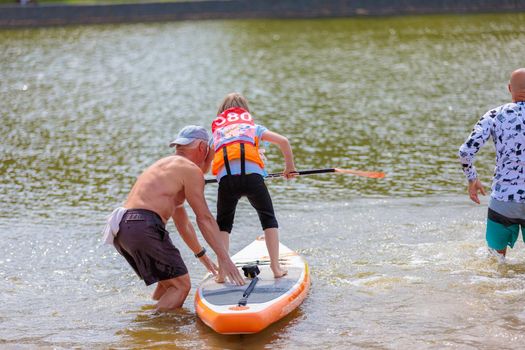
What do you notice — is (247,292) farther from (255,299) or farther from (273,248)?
(273,248)

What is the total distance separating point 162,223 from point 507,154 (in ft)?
9.21

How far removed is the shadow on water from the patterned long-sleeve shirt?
1884 mm

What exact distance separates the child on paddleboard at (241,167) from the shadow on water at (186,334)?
0.49m

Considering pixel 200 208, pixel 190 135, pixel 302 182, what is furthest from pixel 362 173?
pixel 302 182

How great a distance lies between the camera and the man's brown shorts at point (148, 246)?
6.92 meters

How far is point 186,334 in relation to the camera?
6.86 meters

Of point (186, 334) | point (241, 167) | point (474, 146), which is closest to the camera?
point (186, 334)

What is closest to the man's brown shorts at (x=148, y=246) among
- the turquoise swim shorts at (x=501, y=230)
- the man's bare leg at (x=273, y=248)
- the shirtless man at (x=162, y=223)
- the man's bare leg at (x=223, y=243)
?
the shirtless man at (x=162, y=223)

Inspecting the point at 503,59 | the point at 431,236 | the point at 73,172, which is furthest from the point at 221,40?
the point at 431,236

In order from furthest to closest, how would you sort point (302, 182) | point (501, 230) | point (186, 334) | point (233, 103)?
point (302, 182)
point (501, 230)
point (233, 103)
point (186, 334)

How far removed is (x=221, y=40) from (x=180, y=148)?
807 inches

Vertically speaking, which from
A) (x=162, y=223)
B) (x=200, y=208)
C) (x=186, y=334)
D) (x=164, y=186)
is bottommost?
(x=186, y=334)

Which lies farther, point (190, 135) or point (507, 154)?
point (507, 154)

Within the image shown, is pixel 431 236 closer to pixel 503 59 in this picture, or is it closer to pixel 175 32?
pixel 503 59
